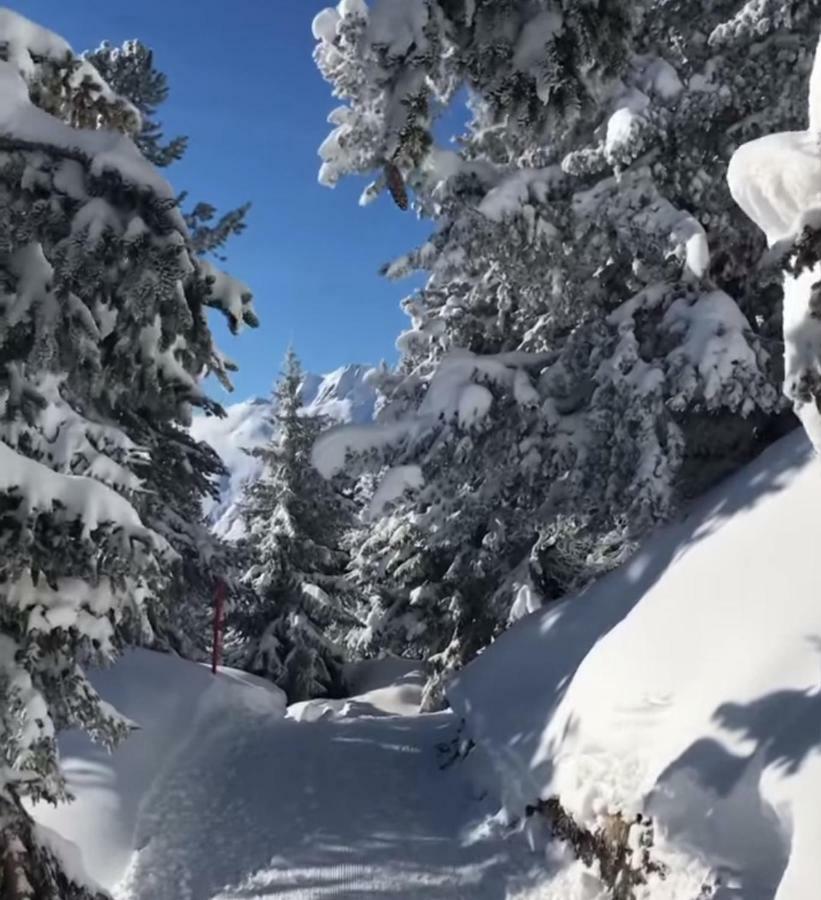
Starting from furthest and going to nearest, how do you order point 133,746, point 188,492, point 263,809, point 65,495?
point 188,492 < point 133,746 < point 263,809 < point 65,495

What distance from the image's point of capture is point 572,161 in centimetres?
1040

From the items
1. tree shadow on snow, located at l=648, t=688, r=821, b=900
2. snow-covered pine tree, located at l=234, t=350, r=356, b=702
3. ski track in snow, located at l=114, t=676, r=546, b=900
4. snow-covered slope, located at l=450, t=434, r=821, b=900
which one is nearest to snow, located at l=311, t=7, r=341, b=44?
snow-covered slope, located at l=450, t=434, r=821, b=900

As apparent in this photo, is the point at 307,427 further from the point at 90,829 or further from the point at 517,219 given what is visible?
the point at 90,829

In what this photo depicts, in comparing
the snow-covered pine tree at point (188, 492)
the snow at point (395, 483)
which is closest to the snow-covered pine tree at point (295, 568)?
the snow-covered pine tree at point (188, 492)

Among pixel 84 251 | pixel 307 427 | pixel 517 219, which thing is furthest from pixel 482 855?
pixel 307 427

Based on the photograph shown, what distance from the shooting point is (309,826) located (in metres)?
8.35

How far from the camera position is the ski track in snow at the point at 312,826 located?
22.4ft

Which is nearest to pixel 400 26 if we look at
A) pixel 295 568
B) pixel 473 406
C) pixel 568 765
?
pixel 473 406

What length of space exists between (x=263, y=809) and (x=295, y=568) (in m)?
15.4

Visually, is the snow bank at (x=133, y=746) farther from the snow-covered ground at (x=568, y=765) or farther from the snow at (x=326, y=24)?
the snow at (x=326, y=24)

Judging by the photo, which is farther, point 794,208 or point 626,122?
point 626,122

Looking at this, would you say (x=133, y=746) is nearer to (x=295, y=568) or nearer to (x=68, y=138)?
(x=68, y=138)

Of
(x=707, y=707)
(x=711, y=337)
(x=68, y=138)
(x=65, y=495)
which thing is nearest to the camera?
(x=65, y=495)

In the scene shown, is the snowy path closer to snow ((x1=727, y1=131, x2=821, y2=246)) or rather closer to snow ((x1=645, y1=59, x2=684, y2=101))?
snow ((x1=727, y1=131, x2=821, y2=246))
